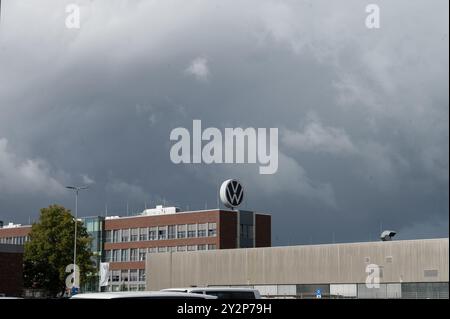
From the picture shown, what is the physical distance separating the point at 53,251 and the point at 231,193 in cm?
2815

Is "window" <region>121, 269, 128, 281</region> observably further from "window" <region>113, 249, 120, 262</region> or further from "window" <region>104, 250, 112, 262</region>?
"window" <region>104, 250, 112, 262</region>

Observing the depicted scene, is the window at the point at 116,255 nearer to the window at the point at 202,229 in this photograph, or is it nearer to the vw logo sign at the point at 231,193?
the window at the point at 202,229

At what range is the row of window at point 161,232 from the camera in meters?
106

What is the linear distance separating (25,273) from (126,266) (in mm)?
39378

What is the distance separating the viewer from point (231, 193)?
9638 centimetres

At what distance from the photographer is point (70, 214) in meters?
76.4

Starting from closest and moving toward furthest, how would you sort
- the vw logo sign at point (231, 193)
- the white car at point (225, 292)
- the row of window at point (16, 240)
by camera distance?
the white car at point (225, 292)
the vw logo sign at point (231, 193)
the row of window at point (16, 240)

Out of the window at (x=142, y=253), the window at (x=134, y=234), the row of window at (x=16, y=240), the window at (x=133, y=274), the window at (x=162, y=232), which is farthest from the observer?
the row of window at (x=16, y=240)

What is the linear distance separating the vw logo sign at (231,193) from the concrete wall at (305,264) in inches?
449

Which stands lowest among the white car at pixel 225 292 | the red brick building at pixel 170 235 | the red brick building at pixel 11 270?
the white car at pixel 225 292

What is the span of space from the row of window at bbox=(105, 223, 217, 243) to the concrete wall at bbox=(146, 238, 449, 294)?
1830 centimetres

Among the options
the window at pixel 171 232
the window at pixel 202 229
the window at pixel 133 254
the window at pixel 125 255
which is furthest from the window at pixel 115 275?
the window at pixel 202 229

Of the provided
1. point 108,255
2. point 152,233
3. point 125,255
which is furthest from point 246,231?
point 108,255
